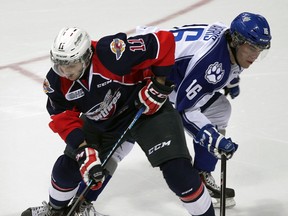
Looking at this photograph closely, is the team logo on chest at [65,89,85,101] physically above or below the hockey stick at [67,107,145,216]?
above

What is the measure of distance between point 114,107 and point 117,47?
32 cm

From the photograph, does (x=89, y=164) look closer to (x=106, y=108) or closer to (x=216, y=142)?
(x=106, y=108)

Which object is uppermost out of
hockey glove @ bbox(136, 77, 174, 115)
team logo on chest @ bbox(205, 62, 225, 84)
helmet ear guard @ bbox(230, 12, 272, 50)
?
helmet ear guard @ bbox(230, 12, 272, 50)

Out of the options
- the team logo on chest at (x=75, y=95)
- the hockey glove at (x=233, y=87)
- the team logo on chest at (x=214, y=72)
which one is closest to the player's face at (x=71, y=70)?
the team logo on chest at (x=75, y=95)

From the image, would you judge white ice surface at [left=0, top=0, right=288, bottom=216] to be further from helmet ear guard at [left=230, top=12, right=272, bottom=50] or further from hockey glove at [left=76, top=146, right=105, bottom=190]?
helmet ear guard at [left=230, top=12, right=272, bottom=50]

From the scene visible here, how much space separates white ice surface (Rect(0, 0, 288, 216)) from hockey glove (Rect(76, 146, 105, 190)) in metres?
0.62

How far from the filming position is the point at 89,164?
10.5 feet

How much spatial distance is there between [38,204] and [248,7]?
325cm

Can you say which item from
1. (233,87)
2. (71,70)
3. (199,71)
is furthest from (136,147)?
(71,70)

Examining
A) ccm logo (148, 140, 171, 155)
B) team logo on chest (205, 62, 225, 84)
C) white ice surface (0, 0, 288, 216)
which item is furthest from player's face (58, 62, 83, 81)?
white ice surface (0, 0, 288, 216)

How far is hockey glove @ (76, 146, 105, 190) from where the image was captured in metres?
3.18

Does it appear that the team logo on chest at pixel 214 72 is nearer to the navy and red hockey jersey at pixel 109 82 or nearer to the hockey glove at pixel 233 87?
the navy and red hockey jersey at pixel 109 82

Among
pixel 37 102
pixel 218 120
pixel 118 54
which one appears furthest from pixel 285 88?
pixel 118 54

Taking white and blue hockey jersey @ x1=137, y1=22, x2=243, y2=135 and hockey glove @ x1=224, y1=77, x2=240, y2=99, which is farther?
hockey glove @ x1=224, y1=77, x2=240, y2=99
